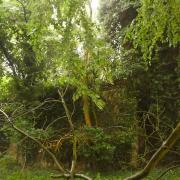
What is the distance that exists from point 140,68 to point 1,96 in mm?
5489

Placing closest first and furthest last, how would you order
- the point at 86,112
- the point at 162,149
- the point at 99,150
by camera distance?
1. the point at 162,149
2. the point at 99,150
3. the point at 86,112

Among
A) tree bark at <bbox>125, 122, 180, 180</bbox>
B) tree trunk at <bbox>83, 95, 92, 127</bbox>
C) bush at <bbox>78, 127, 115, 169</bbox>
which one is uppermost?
tree trunk at <bbox>83, 95, 92, 127</bbox>

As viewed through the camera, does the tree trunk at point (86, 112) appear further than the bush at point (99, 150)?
Yes

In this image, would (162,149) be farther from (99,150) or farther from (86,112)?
Result: (86,112)

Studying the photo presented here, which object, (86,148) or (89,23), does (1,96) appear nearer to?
(86,148)

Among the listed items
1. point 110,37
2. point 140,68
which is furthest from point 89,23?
point 110,37

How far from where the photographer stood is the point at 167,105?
46.7 ft

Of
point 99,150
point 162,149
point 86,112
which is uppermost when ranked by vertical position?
point 86,112

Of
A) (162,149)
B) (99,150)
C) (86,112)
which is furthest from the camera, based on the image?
(86,112)

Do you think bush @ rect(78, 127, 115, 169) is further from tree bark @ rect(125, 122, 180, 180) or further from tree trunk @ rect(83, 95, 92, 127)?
tree bark @ rect(125, 122, 180, 180)

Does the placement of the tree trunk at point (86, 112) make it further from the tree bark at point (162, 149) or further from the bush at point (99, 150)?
the tree bark at point (162, 149)

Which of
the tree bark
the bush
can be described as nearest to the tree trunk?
the bush

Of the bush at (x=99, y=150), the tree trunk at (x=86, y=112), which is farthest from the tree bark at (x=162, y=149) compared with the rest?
the tree trunk at (x=86, y=112)

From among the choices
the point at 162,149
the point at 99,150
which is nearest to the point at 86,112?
the point at 99,150
